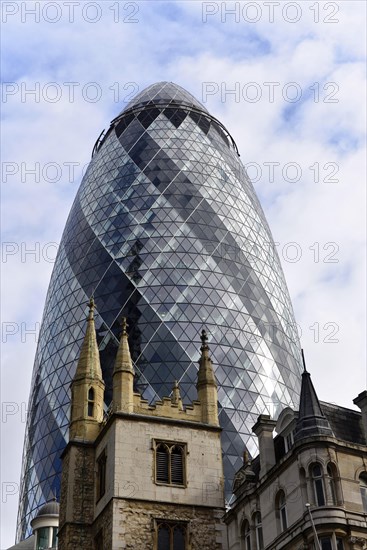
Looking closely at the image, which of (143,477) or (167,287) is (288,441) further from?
(167,287)

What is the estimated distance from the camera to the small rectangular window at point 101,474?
108 feet

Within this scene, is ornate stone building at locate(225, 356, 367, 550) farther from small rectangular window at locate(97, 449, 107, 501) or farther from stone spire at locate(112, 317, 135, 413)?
stone spire at locate(112, 317, 135, 413)

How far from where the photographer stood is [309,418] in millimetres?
26672

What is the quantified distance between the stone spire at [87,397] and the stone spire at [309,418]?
34.1 ft

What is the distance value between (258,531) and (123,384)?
8069 millimetres

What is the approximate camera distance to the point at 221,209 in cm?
6253

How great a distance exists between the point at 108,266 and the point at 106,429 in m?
25.2

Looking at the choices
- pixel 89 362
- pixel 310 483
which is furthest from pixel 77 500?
pixel 310 483

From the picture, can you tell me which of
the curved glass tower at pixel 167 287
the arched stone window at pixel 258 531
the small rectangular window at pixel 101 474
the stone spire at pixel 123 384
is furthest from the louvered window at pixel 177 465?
the curved glass tower at pixel 167 287

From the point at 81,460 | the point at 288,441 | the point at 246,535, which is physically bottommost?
the point at 246,535

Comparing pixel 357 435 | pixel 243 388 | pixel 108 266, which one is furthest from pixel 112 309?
pixel 357 435

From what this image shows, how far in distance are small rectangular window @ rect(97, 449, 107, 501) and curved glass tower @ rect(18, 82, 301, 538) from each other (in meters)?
14.6

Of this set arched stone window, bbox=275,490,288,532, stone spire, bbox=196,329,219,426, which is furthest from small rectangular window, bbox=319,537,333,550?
stone spire, bbox=196,329,219,426

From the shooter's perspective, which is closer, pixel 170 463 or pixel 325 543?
pixel 325 543
